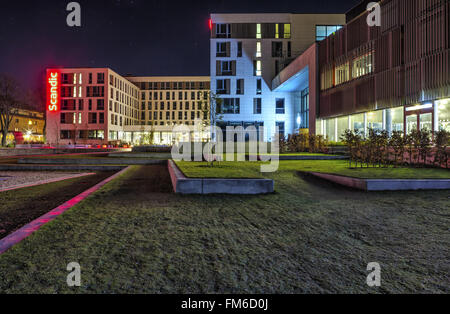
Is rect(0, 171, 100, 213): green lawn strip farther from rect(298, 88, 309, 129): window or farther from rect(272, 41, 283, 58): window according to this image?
rect(272, 41, 283, 58): window

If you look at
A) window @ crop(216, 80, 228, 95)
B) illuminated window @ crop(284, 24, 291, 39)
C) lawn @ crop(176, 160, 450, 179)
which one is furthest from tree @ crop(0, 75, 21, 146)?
lawn @ crop(176, 160, 450, 179)

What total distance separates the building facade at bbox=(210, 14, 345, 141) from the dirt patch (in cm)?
3354

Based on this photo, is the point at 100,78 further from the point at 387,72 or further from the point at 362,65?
the point at 387,72

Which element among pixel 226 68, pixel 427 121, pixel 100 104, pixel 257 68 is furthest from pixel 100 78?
pixel 427 121

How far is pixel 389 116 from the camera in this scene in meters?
20.1

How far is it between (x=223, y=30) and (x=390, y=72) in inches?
1108

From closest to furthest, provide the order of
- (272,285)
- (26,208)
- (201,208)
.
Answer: (272,285), (201,208), (26,208)

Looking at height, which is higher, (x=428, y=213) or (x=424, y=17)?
(x=424, y=17)

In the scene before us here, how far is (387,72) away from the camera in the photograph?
65.4ft

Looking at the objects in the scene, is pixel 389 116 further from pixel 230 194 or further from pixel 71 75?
pixel 71 75

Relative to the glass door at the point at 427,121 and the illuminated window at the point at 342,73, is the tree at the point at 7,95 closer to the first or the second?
the illuminated window at the point at 342,73
